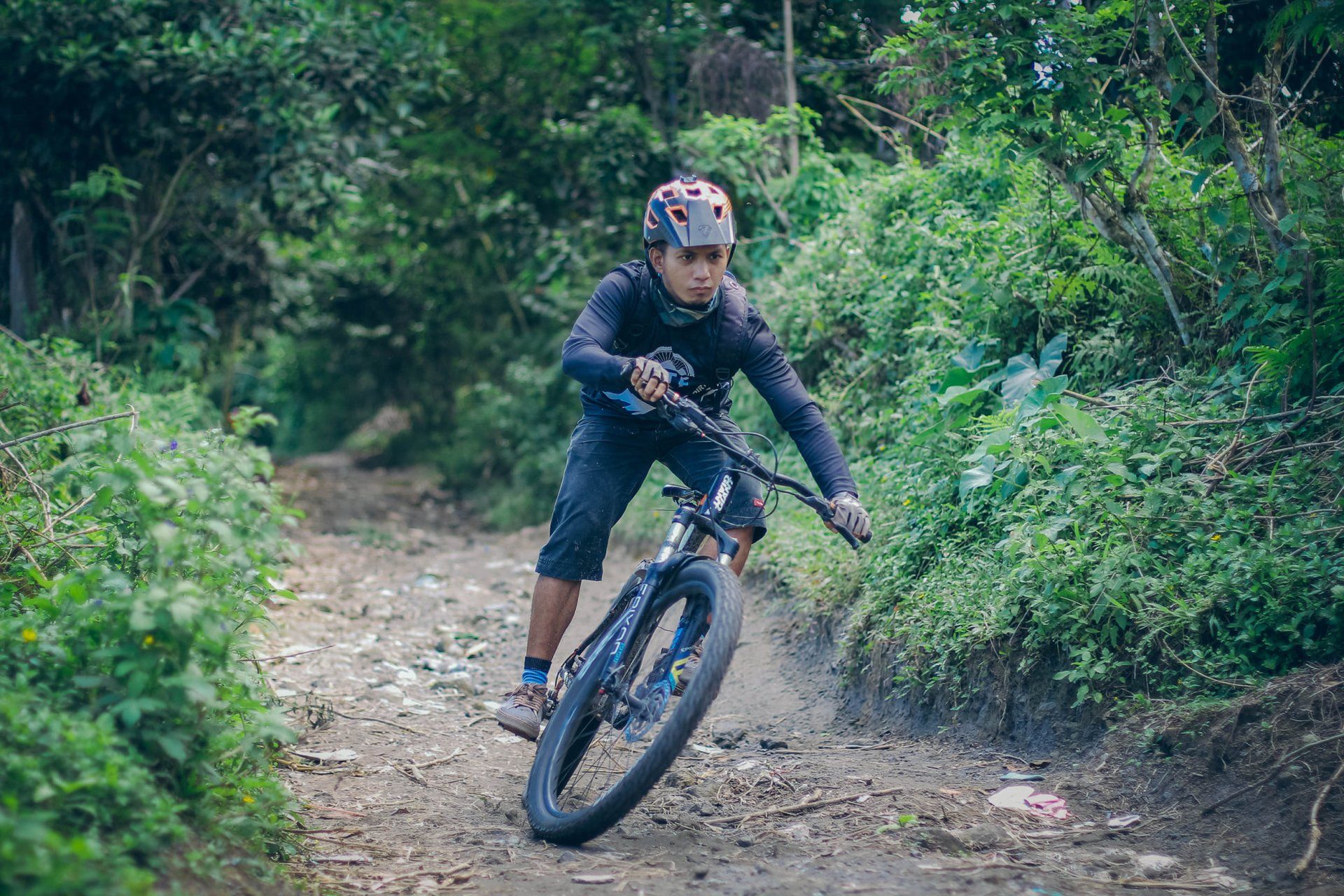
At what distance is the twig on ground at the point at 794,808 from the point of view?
3.74m

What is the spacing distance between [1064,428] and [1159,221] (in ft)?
4.64

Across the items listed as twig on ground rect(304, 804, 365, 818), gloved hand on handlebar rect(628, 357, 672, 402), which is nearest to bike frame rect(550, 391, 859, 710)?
gloved hand on handlebar rect(628, 357, 672, 402)

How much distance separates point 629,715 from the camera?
3633 mm

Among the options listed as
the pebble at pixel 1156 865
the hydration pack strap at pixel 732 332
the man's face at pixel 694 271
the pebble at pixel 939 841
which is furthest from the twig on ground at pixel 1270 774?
the man's face at pixel 694 271

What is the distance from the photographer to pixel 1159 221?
550 centimetres

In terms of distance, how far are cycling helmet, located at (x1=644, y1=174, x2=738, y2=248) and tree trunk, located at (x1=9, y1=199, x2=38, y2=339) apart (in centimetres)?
869

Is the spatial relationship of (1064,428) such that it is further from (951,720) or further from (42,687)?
(42,687)

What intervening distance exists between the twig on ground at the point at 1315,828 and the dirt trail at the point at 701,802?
0.60 feet

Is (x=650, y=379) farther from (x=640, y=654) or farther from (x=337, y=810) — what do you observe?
(x=337, y=810)

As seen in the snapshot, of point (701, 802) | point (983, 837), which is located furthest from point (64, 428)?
point (983, 837)

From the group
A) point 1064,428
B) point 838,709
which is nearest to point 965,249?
point 1064,428

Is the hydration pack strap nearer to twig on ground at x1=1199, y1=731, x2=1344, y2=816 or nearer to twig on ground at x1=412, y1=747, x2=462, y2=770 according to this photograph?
twig on ground at x1=412, y1=747, x2=462, y2=770

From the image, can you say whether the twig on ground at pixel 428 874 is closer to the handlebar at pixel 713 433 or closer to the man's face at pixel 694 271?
the handlebar at pixel 713 433

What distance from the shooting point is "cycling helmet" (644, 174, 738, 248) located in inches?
152
